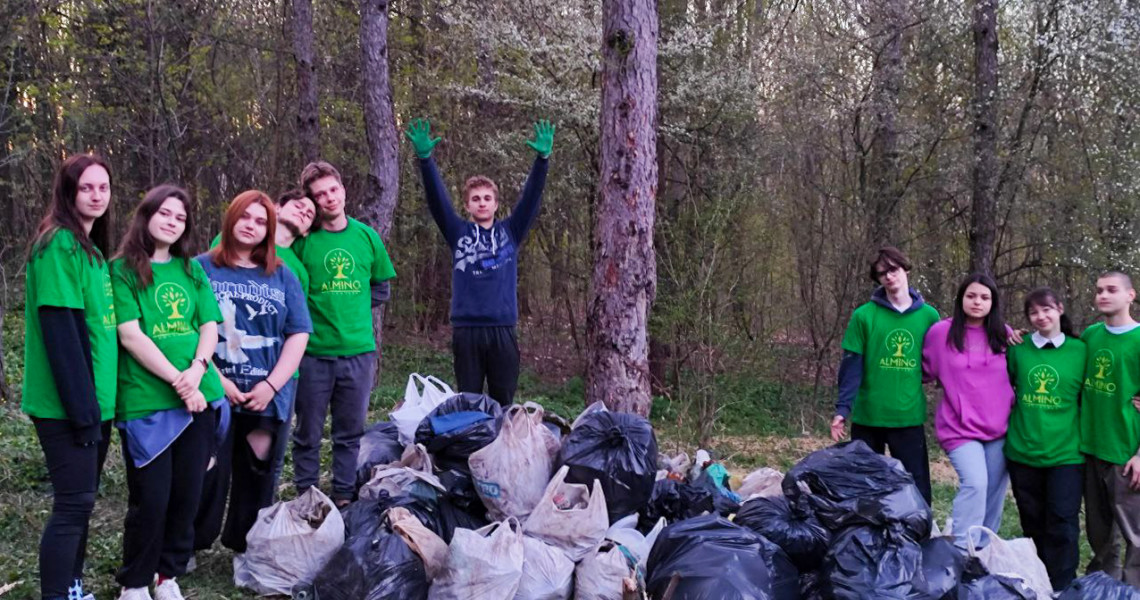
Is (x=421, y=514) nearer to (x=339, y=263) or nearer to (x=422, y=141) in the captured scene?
(x=339, y=263)

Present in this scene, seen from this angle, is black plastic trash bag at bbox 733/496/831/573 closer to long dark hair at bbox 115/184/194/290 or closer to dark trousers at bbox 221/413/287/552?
dark trousers at bbox 221/413/287/552

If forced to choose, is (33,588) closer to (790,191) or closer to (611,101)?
(611,101)

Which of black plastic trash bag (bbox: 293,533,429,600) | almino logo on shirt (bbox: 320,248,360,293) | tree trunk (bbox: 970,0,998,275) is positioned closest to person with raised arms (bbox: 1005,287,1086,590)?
black plastic trash bag (bbox: 293,533,429,600)

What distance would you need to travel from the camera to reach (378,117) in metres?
8.69

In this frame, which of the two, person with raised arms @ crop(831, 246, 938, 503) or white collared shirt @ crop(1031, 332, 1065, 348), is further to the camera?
person with raised arms @ crop(831, 246, 938, 503)

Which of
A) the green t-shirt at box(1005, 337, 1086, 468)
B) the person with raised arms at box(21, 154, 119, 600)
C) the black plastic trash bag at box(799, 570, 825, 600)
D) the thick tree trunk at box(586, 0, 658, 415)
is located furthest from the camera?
the thick tree trunk at box(586, 0, 658, 415)

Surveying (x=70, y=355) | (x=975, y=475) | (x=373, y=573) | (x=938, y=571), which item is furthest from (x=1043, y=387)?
(x=70, y=355)

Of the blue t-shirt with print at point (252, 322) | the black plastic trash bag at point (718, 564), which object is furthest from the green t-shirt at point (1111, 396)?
the blue t-shirt with print at point (252, 322)

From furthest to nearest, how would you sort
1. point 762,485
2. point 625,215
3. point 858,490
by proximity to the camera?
point 625,215, point 762,485, point 858,490

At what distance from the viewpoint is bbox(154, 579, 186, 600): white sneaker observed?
3477 millimetres

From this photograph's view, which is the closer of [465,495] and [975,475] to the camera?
[465,495]

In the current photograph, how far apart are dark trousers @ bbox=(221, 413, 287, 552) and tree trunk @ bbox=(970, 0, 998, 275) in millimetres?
9348

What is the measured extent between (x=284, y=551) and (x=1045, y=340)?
3651 mm

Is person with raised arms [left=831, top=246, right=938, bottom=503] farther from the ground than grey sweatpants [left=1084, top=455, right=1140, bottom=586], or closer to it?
farther from the ground
